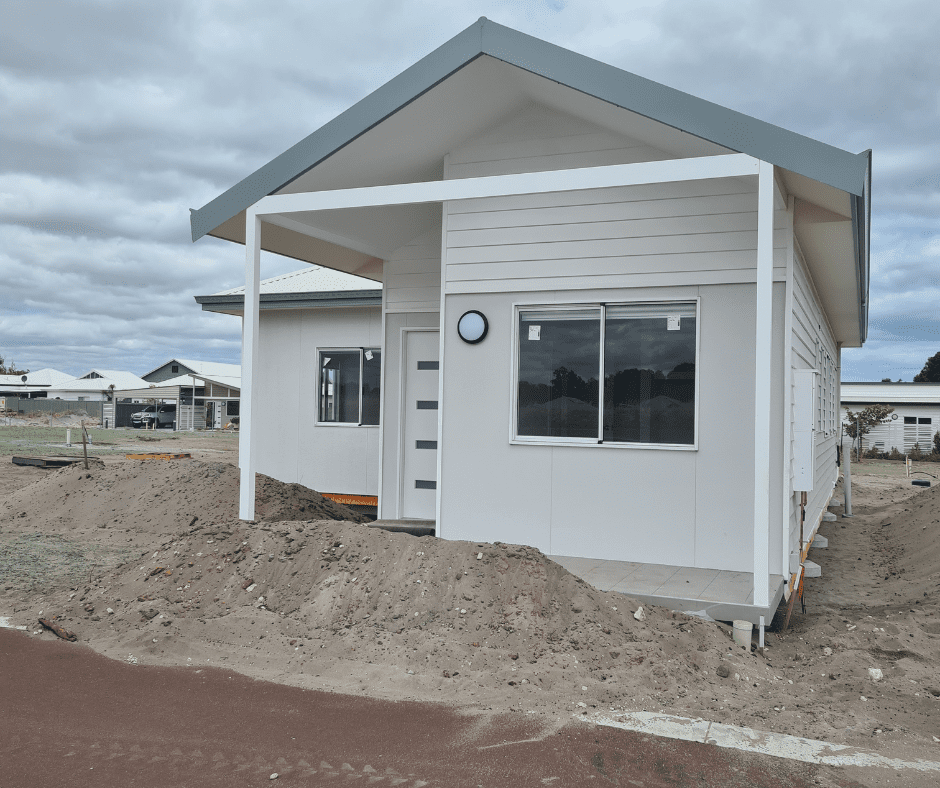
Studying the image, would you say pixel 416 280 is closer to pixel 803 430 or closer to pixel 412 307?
pixel 412 307

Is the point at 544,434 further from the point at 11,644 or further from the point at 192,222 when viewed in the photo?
the point at 11,644

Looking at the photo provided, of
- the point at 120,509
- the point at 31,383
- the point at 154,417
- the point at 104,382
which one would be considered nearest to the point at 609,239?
the point at 120,509

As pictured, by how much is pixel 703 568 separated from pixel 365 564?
2.96m

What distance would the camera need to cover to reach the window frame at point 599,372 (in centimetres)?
713

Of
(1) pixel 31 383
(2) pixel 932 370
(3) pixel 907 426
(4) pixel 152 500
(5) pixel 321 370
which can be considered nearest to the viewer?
(4) pixel 152 500

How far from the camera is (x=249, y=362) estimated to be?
7344 millimetres

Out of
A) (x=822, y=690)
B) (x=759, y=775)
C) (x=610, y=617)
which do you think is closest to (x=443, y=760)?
(x=759, y=775)

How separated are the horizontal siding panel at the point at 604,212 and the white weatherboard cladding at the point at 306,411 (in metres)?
4.17

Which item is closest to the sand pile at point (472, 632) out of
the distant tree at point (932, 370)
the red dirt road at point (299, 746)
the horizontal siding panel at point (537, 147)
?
the red dirt road at point (299, 746)

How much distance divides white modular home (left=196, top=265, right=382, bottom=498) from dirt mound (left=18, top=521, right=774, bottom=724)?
491cm

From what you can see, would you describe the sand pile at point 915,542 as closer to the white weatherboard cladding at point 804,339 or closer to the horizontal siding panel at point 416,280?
the white weatherboard cladding at point 804,339

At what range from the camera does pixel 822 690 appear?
187 inches

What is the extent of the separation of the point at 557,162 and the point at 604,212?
27.6 inches

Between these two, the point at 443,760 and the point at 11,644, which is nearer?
the point at 443,760
